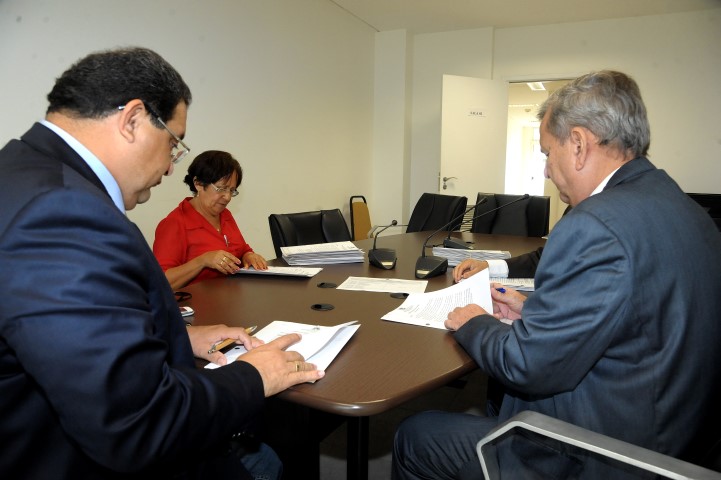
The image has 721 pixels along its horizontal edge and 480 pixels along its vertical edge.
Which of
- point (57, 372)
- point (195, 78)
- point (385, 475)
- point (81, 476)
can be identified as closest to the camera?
point (57, 372)

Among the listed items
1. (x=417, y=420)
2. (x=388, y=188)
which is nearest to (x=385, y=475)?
(x=417, y=420)

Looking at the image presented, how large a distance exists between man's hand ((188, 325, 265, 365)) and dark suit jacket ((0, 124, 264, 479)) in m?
0.34

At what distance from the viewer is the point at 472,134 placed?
20.1 ft

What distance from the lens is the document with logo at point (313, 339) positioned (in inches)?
42.9

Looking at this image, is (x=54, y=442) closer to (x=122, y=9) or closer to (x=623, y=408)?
(x=623, y=408)

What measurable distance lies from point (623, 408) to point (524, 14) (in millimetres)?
5780

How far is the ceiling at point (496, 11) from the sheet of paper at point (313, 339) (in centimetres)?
504

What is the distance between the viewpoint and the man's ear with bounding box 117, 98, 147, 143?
2.70ft

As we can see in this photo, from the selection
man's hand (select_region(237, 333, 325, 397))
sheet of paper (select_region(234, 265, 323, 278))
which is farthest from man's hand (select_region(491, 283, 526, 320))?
sheet of paper (select_region(234, 265, 323, 278))

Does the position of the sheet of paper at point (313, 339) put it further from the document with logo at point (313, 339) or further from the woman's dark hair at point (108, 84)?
the woman's dark hair at point (108, 84)

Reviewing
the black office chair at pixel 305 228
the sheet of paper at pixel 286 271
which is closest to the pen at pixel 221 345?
the sheet of paper at pixel 286 271

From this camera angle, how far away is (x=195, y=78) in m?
3.77

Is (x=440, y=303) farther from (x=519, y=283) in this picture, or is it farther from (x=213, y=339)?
(x=213, y=339)

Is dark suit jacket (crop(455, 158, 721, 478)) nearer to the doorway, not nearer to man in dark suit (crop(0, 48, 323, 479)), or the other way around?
man in dark suit (crop(0, 48, 323, 479))
